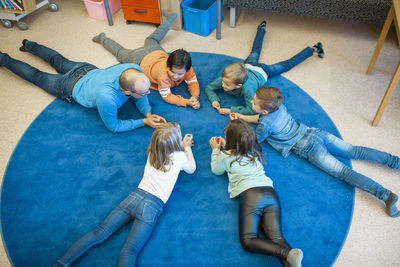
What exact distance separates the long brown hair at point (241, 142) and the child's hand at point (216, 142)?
272mm

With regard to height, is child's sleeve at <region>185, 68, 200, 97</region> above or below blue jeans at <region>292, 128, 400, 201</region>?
above

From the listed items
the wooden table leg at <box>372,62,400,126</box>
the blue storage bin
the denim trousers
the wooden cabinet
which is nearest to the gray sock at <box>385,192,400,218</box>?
the wooden table leg at <box>372,62,400,126</box>

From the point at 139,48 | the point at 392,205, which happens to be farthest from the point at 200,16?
the point at 392,205

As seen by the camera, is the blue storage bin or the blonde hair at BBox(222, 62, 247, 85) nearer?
the blonde hair at BBox(222, 62, 247, 85)

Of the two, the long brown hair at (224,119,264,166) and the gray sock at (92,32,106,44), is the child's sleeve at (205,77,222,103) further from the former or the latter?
the gray sock at (92,32,106,44)

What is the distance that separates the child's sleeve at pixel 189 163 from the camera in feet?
6.10

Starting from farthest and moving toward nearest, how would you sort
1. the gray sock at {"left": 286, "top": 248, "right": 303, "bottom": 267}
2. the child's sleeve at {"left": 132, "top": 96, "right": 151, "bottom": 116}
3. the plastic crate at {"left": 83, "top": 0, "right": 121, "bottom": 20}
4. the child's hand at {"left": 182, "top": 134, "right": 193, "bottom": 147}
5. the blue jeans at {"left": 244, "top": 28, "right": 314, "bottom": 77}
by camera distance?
the plastic crate at {"left": 83, "top": 0, "right": 121, "bottom": 20}
the blue jeans at {"left": 244, "top": 28, "right": 314, "bottom": 77}
the child's sleeve at {"left": 132, "top": 96, "right": 151, "bottom": 116}
the child's hand at {"left": 182, "top": 134, "right": 193, "bottom": 147}
the gray sock at {"left": 286, "top": 248, "right": 303, "bottom": 267}

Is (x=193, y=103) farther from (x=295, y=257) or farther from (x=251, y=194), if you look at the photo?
(x=295, y=257)

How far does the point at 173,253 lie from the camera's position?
5.51 ft

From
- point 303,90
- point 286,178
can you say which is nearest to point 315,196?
point 286,178

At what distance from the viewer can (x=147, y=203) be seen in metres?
1.70

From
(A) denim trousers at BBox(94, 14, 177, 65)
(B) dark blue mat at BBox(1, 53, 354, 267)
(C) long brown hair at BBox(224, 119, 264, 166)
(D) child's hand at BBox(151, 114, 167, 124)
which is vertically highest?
(C) long brown hair at BBox(224, 119, 264, 166)

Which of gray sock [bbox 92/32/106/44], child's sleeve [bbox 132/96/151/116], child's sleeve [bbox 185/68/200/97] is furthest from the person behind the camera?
gray sock [bbox 92/32/106/44]

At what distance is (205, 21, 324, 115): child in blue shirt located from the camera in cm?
214
